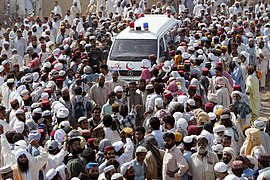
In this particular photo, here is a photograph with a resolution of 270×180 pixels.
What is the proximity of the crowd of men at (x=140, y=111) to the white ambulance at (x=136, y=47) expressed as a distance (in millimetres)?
417

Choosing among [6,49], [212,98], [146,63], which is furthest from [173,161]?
[6,49]

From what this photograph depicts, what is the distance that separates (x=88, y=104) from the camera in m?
11.0

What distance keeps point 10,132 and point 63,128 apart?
813mm

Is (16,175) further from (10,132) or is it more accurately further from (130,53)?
(130,53)

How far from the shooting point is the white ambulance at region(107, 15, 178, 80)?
1395 centimetres

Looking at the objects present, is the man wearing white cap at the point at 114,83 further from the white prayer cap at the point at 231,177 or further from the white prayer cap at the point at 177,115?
the white prayer cap at the point at 231,177

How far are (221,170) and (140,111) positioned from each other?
397 centimetres

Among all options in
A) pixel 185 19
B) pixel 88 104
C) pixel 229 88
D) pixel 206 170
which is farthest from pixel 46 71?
pixel 185 19

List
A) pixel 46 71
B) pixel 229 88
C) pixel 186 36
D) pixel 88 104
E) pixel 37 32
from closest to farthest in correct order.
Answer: pixel 88 104 → pixel 229 88 → pixel 46 71 → pixel 186 36 → pixel 37 32

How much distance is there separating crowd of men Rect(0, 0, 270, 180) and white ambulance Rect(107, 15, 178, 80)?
16.4 inches

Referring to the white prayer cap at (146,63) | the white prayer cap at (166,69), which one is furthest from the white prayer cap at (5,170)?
the white prayer cap at (146,63)

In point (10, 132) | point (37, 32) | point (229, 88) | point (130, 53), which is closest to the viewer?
point (10, 132)

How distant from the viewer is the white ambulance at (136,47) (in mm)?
13953

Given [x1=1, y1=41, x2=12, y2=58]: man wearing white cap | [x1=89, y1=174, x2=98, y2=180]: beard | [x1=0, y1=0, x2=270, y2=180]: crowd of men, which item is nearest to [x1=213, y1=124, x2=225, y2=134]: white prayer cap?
[x1=0, y1=0, x2=270, y2=180]: crowd of men
